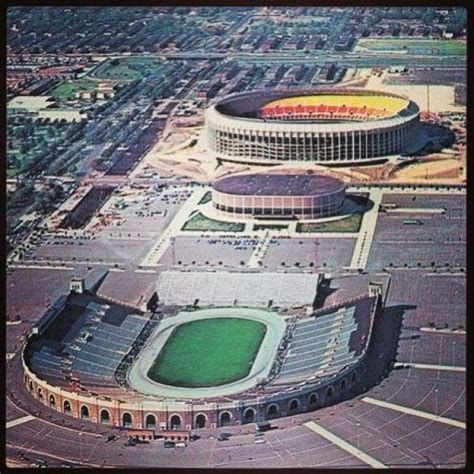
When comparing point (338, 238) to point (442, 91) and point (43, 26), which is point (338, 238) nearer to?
point (442, 91)

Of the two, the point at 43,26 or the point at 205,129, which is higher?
the point at 43,26

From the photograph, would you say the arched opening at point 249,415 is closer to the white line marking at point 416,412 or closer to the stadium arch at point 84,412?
the white line marking at point 416,412

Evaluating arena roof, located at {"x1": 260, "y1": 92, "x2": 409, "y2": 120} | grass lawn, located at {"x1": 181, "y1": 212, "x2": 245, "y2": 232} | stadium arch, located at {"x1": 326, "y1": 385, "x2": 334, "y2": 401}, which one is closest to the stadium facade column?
stadium arch, located at {"x1": 326, "y1": 385, "x2": 334, "y2": 401}

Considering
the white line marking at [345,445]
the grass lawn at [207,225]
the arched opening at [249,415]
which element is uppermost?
the grass lawn at [207,225]

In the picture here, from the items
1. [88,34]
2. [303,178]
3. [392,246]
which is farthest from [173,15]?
[392,246]

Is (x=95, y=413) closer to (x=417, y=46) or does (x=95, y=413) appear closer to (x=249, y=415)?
(x=249, y=415)

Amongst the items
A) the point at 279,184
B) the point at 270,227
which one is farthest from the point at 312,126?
the point at 270,227

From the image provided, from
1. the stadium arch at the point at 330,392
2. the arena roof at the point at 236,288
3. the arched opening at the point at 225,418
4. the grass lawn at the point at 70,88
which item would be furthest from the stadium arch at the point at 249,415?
the grass lawn at the point at 70,88
